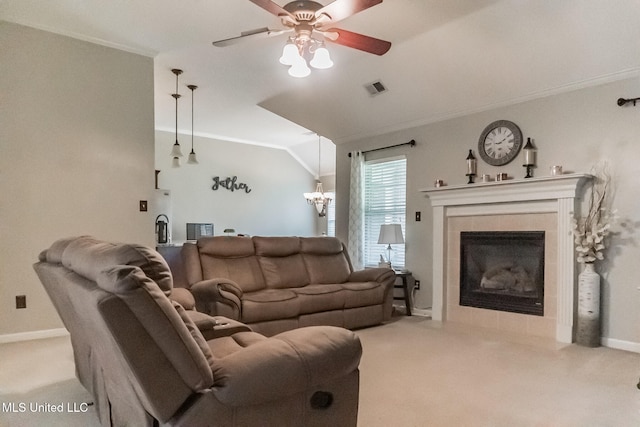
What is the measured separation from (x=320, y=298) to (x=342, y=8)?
8.84 ft

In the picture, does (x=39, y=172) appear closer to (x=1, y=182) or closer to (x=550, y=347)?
(x=1, y=182)

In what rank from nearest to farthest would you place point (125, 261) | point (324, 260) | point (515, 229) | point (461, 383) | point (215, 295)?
point (125, 261)
point (461, 383)
point (215, 295)
point (515, 229)
point (324, 260)

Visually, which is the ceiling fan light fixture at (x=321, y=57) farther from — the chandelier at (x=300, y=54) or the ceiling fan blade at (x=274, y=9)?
the ceiling fan blade at (x=274, y=9)

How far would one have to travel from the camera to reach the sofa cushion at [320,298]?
4.14m

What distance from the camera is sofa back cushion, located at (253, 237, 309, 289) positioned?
461cm

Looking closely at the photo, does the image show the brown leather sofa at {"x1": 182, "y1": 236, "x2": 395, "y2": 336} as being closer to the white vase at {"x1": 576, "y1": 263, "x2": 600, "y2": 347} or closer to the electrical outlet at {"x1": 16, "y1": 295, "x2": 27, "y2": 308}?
the electrical outlet at {"x1": 16, "y1": 295, "x2": 27, "y2": 308}

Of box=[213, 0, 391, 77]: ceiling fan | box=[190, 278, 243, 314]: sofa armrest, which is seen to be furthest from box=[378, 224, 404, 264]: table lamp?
box=[213, 0, 391, 77]: ceiling fan

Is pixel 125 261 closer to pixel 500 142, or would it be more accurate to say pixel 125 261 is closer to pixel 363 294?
pixel 363 294

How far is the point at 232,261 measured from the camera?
4453mm

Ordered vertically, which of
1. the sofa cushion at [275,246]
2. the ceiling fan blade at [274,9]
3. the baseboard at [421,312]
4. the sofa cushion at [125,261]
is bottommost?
the baseboard at [421,312]

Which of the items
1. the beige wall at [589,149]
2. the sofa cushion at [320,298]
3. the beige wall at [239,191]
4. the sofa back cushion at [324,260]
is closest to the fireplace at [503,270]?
Result: the beige wall at [589,149]

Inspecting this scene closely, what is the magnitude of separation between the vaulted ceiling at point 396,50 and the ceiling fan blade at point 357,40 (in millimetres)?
695

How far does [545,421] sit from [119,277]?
2.30m

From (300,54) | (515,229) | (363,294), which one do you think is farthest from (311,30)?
(515,229)
